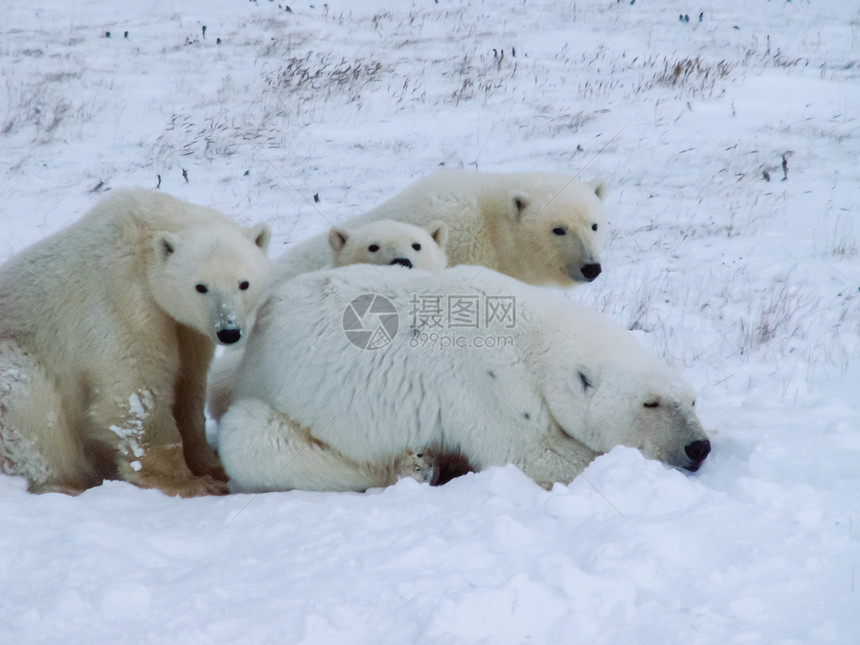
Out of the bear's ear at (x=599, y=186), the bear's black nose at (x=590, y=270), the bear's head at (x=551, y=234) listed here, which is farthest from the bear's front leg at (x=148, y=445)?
the bear's ear at (x=599, y=186)

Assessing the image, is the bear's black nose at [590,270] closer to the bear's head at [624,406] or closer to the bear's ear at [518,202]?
the bear's ear at [518,202]

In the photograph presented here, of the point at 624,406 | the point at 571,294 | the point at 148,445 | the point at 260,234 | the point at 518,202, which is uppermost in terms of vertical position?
the point at 260,234

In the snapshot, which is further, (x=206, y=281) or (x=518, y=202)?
(x=518, y=202)

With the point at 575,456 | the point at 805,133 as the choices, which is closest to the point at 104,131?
the point at 805,133

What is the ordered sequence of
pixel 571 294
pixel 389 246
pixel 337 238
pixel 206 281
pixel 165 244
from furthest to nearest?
pixel 571 294 < pixel 337 238 < pixel 389 246 < pixel 165 244 < pixel 206 281

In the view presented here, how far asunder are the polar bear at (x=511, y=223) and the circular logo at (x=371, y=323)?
6.46ft

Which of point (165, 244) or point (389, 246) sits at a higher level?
point (165, 244)

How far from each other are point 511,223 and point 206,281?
8.74 ft

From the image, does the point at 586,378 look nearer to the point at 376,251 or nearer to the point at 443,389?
the point at 443,389

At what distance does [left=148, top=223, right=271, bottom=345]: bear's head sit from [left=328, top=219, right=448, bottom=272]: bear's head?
1.04 metres

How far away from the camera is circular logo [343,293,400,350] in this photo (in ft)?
13.9

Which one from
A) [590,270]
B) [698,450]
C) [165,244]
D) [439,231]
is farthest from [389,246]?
[698,450]

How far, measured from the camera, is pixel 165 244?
4.50 metres

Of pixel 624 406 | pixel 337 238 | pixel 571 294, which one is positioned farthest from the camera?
pixel 571 294
